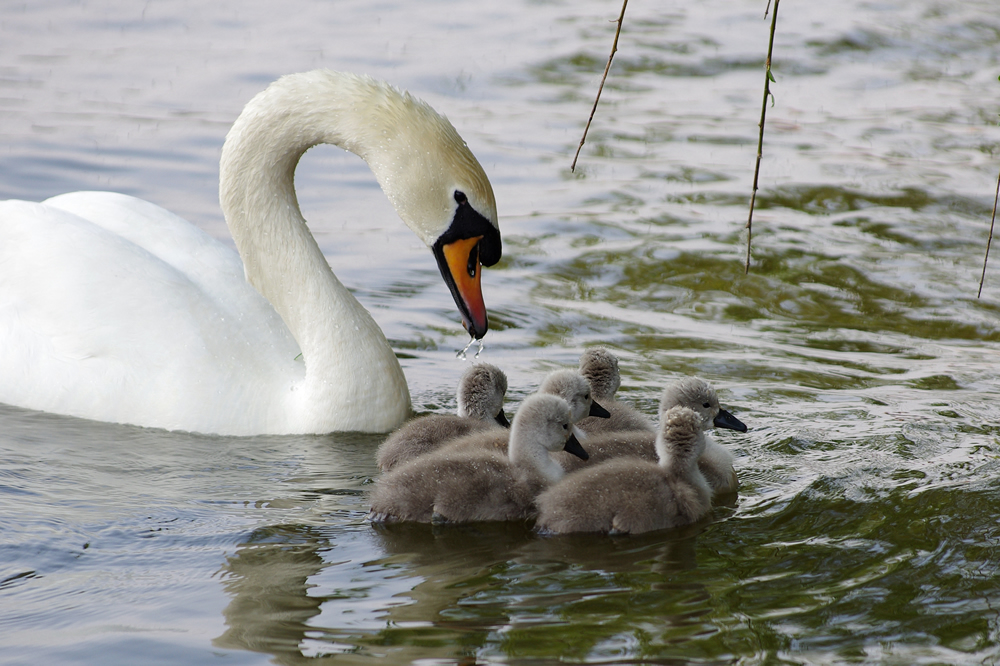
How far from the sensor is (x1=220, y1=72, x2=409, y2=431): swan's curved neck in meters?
6.44

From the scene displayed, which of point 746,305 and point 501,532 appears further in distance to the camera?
point 746,305

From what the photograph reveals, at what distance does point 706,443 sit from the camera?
5.76 metres

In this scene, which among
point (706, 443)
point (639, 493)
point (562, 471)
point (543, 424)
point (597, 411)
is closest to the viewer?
point (639, 493)

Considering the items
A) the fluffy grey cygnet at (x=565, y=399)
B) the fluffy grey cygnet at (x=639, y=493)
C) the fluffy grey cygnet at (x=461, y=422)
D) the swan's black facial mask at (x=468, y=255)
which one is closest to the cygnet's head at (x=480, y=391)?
the fluffy grey cygnet at (x=461, y=422)

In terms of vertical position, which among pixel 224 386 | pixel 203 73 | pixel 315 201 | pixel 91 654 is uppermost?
pixel 203 73

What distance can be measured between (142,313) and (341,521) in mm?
1687

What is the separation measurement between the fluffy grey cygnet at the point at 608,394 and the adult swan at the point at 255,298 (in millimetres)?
636

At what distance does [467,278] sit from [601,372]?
822mm

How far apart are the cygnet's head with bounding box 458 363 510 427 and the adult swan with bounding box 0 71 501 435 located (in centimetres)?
19

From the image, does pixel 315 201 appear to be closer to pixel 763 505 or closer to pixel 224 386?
pixel 224 386

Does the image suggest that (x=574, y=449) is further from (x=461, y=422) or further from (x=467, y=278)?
(x=467, y=278)

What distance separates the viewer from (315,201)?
1102 centimetres

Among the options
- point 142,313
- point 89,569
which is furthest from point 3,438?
point 89,569

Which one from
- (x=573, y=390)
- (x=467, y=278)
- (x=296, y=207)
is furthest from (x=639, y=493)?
(x=296, y=207)
